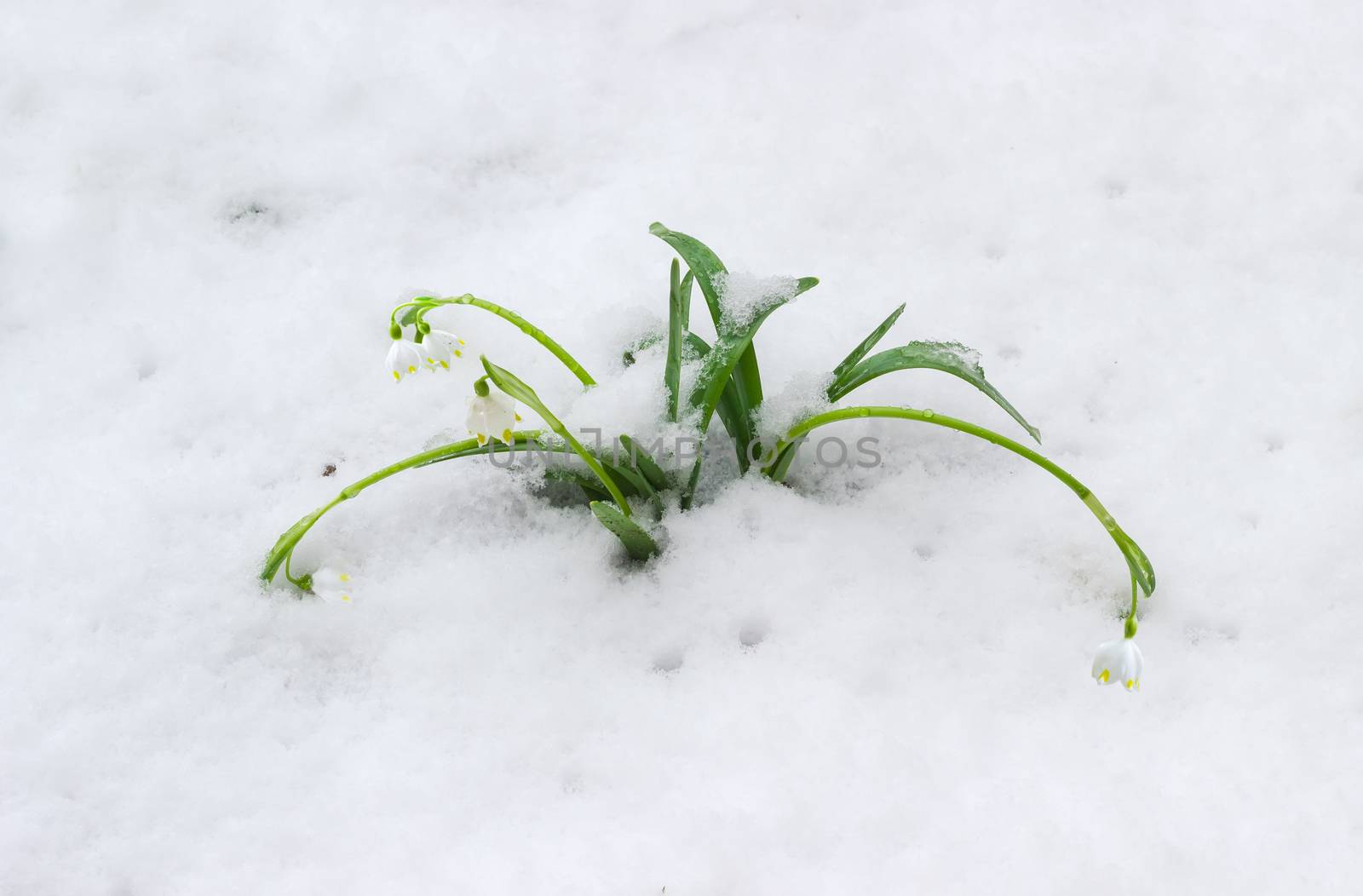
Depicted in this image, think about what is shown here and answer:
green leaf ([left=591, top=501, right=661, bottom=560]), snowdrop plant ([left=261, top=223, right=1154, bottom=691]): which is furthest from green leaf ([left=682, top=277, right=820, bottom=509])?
green leaf ([left=591, top=501, right=661, bottom=560])

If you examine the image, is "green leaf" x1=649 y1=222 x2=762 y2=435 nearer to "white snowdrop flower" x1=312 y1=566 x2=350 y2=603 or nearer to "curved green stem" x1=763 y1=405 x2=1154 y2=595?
"curved green stem" x1=763 y1=405 x2=1154 y2=595

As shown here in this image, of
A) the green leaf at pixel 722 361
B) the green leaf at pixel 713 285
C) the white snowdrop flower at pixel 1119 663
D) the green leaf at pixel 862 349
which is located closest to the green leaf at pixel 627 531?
the green leaf at pixel 722 361

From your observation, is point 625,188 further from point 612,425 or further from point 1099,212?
point 1099,212

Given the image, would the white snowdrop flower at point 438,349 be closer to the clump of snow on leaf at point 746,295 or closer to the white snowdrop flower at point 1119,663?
the clump of snow on leaf at point 746,295

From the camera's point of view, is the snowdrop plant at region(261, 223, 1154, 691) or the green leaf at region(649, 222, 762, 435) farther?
the green leaf at region(649, 222, 762, 435)

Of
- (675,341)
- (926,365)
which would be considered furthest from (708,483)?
(926,365)

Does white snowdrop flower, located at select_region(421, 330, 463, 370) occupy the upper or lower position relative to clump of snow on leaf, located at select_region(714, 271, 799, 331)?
upper

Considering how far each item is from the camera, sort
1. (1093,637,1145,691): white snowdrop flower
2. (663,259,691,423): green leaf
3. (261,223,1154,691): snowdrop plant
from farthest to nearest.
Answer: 1. (663,259,691,423): green leaf
2. (261,223,1154,691): snowdrop plant
3. (1093,637,1145,691): white snowdrop flower
